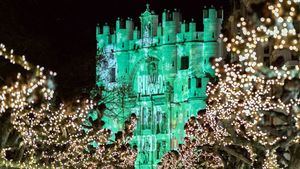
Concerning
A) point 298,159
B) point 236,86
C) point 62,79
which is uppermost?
point 62,79

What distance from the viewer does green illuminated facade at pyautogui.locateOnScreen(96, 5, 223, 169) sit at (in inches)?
3152

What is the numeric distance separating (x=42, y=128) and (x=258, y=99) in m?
11.0

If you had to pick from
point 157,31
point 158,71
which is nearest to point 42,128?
point 158,71

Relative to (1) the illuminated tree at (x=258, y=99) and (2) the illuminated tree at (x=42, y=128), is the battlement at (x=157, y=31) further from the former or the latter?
(1) the illuminated tree at (x=258, y=99)

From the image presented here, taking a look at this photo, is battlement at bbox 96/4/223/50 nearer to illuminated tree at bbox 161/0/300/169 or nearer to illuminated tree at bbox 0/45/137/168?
illuminated tree at bbox 0/45/137/168

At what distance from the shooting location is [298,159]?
20078 mm

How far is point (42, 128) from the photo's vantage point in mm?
33906

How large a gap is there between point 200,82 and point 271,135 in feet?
182

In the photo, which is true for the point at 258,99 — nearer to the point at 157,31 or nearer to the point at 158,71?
the point at 158,71

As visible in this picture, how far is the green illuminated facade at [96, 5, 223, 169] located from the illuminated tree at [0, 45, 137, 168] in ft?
119

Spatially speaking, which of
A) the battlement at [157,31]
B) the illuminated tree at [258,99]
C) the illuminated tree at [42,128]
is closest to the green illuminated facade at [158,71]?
the battlement at [157,31]

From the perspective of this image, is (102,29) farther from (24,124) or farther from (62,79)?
(24,124)

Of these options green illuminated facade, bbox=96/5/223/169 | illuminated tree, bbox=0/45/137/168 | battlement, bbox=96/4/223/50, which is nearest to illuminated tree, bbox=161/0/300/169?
illuminated tree, bbox=0/45/137/168

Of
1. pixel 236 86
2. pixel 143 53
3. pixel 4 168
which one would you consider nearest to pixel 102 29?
pixel 143 53
